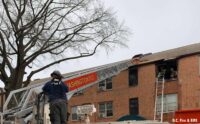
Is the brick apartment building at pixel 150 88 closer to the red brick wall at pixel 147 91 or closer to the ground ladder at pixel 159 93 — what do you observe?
the red brick wall at pixel 147 91

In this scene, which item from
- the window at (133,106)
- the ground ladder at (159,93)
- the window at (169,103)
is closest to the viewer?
the window at (169,103)

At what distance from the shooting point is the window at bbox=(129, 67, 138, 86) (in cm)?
4902

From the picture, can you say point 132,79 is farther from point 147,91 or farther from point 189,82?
point 189,82

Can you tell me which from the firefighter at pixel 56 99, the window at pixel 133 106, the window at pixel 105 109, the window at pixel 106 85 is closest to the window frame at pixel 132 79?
the window at pixel 133 106

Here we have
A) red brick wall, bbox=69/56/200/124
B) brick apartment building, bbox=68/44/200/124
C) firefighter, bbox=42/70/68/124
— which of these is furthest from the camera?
brick apartment building, bbox=68/44/200/124

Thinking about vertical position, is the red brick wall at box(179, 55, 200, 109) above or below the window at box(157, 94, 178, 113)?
above

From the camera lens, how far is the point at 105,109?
52.2 meters

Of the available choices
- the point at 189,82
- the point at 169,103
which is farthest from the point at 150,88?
the point at 189,82

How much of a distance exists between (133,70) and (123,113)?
171 inches

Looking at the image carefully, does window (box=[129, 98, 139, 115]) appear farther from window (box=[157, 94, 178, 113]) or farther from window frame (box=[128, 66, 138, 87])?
window (box=[157, 94, 178, 113])

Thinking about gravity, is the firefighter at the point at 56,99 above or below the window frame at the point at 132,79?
below

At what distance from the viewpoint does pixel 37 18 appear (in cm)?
3353

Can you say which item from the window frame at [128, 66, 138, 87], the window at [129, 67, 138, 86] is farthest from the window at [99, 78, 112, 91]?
the window at [129, 67, 138, 86]

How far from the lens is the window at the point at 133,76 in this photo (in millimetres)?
49019
